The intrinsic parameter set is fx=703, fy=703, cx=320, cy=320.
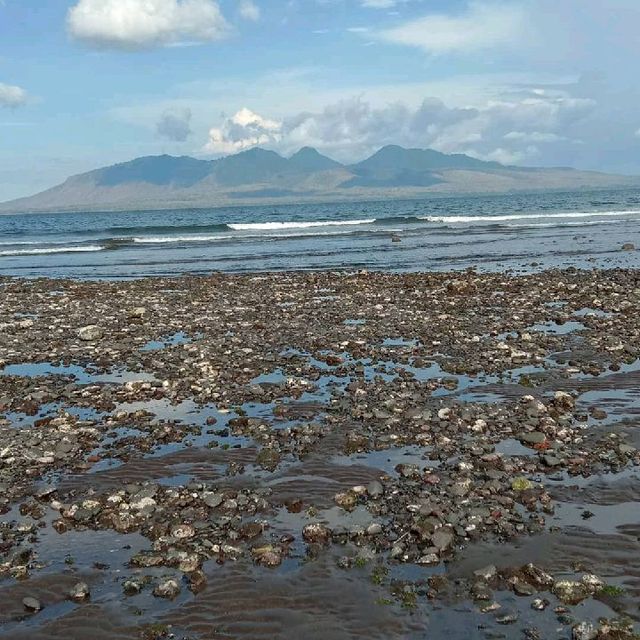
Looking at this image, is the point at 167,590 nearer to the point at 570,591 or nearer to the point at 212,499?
the point at 212,499

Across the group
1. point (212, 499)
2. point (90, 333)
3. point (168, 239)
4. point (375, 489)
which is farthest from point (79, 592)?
point (168, 239)

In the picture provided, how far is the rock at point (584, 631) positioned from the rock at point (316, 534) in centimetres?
292

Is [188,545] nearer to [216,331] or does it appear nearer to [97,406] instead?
[97,406]

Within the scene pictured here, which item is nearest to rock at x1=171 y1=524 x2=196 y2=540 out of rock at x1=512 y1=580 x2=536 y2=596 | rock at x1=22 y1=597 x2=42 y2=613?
rock at x1=22 y1=597 x2=42 y2=613

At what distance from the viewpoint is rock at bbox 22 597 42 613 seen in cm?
704

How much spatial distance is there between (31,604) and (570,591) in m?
5.39

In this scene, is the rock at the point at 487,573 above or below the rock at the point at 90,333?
below

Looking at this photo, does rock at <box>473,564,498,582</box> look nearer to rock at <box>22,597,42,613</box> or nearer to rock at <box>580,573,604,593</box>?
rock at <box>580,573,604,593</box>

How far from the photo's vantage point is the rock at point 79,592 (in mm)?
7199

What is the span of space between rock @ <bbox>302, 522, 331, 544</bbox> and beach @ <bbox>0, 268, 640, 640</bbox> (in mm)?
25

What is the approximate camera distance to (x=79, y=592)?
7.24 meters

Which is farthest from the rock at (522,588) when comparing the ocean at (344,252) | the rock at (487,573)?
the ocean at (344,252)

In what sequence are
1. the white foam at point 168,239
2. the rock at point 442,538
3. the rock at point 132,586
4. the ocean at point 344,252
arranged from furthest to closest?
the white foam at point 168,239, the ocean at point 344,252, the rock at point 442,538, the rock at point 132,586

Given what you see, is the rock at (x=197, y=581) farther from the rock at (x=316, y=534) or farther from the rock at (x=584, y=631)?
the rock at (x=584, y=631)
